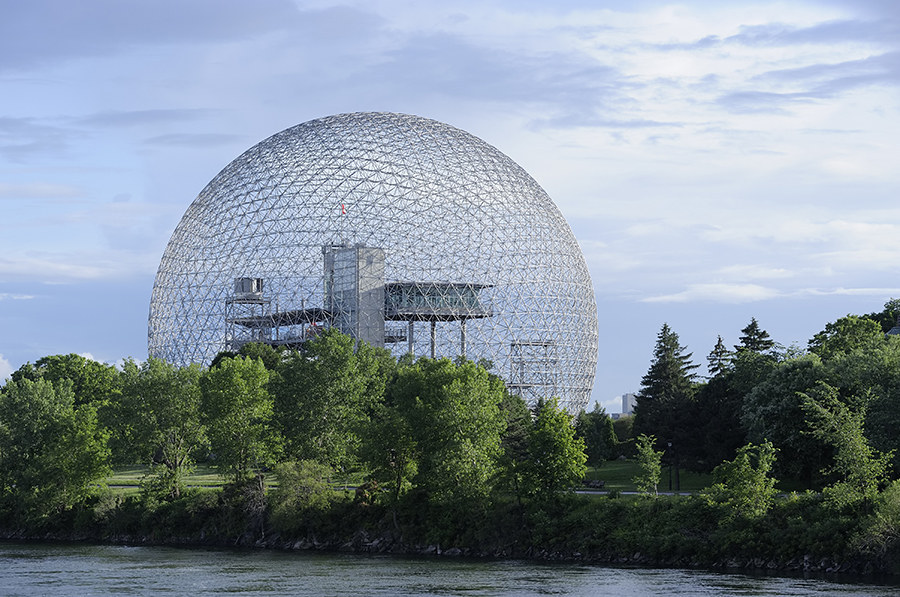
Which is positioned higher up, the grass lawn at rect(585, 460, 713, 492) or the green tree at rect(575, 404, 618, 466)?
the green tree at rect(575, 404, 618, 466)

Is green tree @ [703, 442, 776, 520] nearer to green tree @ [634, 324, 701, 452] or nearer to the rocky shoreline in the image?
Result: the rocky shoreline

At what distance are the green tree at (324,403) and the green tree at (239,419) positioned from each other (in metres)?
1.04

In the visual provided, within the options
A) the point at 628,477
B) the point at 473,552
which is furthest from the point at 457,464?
the point at 628,477

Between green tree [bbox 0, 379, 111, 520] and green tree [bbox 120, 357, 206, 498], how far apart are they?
2.06 meters

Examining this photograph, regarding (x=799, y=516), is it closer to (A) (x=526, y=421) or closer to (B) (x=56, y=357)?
(A) (x=526, y=421)

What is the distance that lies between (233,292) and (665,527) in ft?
161

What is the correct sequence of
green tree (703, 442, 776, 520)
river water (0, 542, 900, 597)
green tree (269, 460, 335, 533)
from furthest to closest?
green tree (269, 460, 335, 533), green tree (703, 442, 776, 520), river water (0, 542, 900, 597)

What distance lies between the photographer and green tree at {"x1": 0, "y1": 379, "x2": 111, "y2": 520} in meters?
55.3

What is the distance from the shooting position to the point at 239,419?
53.6 m

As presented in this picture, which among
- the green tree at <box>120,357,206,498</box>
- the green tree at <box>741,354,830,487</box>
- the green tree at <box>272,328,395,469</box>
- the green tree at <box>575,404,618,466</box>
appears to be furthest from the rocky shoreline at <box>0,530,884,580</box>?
the green tree at <box>575,404,618,466</box>

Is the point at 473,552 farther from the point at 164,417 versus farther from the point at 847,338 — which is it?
the point at 847,338

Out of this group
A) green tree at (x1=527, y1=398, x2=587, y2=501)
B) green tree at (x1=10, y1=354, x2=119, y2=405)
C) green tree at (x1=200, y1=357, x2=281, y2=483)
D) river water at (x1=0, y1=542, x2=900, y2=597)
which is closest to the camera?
river water at (x1=0, y1=542, x2=900, y2=597)

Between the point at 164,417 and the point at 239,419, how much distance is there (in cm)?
467

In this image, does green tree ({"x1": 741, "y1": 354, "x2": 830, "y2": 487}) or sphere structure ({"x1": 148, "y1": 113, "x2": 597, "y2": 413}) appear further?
sphere structure ({"x1": 148, "y1": 113, "x2": 597, "y2": 413})
